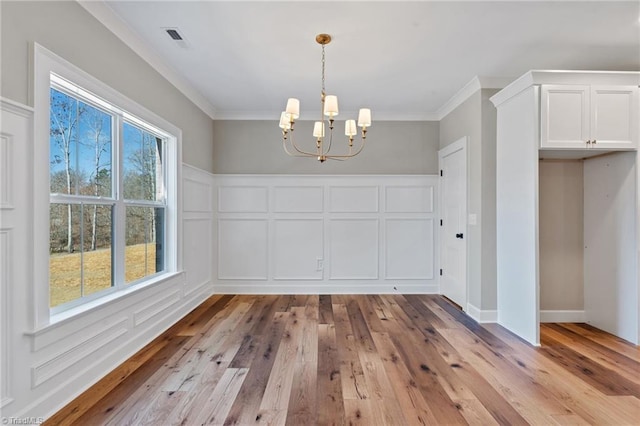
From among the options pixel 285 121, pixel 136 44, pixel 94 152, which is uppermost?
pixel 136 44

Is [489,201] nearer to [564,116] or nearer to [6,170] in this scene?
Answer: [564,116]

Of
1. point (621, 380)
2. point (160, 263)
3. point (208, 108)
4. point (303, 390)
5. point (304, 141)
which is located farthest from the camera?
point (304, 141)

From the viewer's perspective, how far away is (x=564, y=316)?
3.46 metres

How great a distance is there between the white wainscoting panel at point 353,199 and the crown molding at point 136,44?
89.7 inches

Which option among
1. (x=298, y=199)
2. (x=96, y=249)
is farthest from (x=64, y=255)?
(x=298, y=199)

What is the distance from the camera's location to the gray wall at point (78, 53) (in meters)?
1.64

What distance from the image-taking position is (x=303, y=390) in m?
2.12

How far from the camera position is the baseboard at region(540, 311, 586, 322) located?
344cm

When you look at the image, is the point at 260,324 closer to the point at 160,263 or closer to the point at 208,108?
the point at 160,263

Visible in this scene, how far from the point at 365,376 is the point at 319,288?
96.4 inches

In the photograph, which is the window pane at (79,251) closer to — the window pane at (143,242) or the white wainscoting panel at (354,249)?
the window pane at (143,242)

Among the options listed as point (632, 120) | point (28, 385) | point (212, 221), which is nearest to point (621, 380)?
point (632, 120)

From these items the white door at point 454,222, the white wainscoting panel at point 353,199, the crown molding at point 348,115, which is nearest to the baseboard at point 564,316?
the white door at point 454,222

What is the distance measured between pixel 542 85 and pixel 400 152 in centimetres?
210
